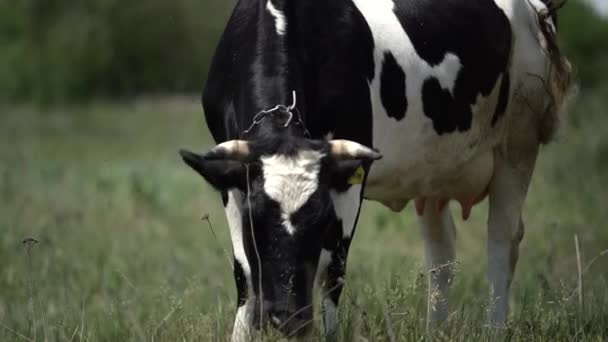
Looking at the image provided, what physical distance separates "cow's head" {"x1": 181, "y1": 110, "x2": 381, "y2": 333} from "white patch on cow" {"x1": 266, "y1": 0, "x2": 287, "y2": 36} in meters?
0.55

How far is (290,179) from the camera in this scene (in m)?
4.18

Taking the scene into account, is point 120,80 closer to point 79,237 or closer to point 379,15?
point 79,237

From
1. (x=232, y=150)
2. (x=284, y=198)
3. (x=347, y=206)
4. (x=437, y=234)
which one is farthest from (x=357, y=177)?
(x=437, y=234)

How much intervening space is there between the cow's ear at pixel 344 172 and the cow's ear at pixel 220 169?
13.5 inches

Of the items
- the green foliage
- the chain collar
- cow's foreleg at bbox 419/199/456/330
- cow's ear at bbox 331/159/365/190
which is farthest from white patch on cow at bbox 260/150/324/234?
the green foliage

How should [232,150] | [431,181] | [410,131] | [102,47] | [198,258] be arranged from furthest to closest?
[102,47]
[198,258]
[431,181]
[410,131]
[232,150]

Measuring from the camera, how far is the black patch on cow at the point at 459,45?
5574 millimetres

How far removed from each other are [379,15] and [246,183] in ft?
4.72

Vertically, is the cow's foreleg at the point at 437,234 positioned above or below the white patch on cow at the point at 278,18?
below

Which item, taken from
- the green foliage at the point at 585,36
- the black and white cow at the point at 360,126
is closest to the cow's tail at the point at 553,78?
the black and white cow at the point at 360,126

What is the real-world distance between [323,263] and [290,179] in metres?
0.59

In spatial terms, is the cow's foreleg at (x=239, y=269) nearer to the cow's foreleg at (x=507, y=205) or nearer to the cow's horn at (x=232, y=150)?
the cow's horn at (x=232, y=150)

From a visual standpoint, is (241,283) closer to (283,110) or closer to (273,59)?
(283,110)

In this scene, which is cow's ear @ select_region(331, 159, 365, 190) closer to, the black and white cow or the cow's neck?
the black and white cow
